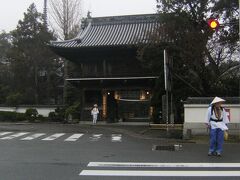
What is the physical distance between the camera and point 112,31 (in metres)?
40.4

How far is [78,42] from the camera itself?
1515 inches

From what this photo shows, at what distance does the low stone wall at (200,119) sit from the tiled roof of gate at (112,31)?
15330 millimetres

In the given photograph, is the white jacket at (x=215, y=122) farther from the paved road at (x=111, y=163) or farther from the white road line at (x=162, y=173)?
the white road line at (x=162, y=173)

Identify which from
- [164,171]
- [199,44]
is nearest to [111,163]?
[164,171]

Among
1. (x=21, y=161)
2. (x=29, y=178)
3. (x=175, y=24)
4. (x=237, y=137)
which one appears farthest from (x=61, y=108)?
(x=29, y=178)

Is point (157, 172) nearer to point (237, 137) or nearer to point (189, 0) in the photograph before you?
point (237, 137)

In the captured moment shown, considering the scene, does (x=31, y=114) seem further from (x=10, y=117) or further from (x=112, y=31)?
(x=112, y=31)

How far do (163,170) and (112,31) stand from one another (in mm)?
30295

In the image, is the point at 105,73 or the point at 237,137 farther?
the point at 105,73

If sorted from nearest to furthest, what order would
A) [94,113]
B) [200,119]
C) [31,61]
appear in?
[200,119] < [94,113] < [31,61]

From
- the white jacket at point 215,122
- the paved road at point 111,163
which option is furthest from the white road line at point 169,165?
the white jacket at point 215,122

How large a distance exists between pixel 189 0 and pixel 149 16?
13022 mm

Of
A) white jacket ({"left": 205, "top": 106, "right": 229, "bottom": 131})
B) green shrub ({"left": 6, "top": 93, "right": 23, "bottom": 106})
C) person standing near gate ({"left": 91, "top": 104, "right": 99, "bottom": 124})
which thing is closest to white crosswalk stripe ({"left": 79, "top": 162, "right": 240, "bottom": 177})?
white jacket ({"left": 205, "top": 106, "right": 229, "bottom": 131})

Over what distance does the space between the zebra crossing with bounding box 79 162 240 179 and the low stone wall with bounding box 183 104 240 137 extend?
861 cm
